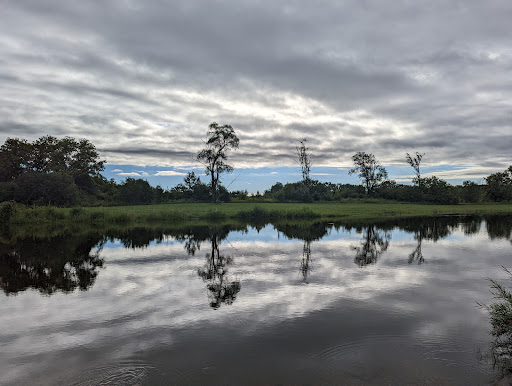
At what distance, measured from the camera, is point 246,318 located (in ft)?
29.9

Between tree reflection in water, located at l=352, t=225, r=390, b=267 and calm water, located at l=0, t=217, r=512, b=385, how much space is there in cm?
28

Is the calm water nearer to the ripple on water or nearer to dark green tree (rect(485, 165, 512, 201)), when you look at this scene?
the ripple on water

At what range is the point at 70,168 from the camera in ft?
269

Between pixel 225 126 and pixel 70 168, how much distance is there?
4192cm

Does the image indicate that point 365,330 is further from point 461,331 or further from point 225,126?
point 225,126

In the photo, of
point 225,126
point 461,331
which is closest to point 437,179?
point 225,126

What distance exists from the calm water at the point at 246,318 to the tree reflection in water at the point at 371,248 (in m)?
0.28

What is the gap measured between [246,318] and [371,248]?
15.2 m

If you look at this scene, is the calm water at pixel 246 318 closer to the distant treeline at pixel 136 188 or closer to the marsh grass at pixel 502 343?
the marsh grass at pixel 502 343

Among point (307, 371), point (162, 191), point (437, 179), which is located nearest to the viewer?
point (307, 371)

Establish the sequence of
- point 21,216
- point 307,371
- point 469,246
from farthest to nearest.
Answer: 1. point 21,216
2. point 469,246
3. point 307,371

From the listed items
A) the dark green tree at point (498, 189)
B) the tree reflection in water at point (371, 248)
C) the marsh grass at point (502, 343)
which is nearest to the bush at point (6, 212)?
the tree reflection in water at point (371, 248)

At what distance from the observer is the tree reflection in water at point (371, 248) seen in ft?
58.3

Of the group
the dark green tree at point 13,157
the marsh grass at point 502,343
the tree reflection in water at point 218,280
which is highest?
the dark green tree at point 13,157
